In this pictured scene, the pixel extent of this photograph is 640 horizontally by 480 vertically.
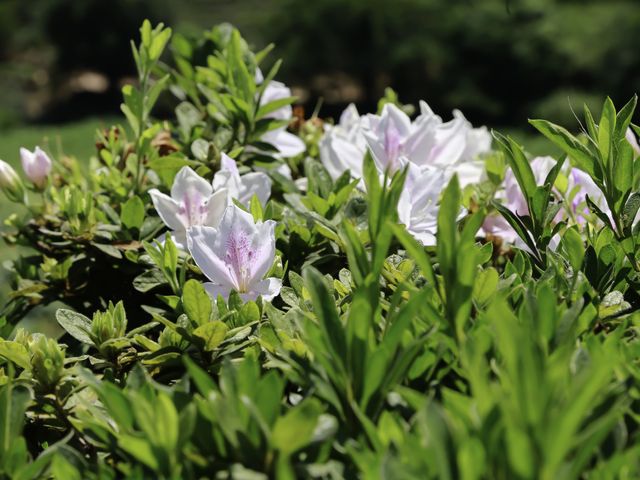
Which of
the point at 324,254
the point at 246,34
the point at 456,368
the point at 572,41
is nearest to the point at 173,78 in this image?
the point at 324,254

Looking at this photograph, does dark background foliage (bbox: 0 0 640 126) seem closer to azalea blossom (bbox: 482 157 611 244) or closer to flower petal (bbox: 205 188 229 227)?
azalea blossom (bbox: 482 157 611 244)

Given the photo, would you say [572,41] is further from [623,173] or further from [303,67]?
[623,173]

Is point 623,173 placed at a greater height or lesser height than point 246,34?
greater

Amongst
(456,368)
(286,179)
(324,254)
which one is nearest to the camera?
(456,368)

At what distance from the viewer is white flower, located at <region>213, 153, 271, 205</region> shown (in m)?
1.39

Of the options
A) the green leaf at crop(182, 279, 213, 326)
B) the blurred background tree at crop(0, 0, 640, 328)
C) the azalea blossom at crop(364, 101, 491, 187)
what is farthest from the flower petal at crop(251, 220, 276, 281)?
the blurred background tree at crop(0, 0, 640, 328)

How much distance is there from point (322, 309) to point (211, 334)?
238 mm

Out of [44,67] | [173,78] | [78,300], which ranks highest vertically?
[173,78]

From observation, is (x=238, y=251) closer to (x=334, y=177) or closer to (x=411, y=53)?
(x=334, y=177)

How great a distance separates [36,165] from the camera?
1.64 metres

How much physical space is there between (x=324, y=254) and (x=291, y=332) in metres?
0.35

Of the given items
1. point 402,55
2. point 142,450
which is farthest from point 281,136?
point 402,55

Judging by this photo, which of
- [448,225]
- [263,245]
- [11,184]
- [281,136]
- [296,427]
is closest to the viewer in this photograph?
[296,427]

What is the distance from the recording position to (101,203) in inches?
61.0
